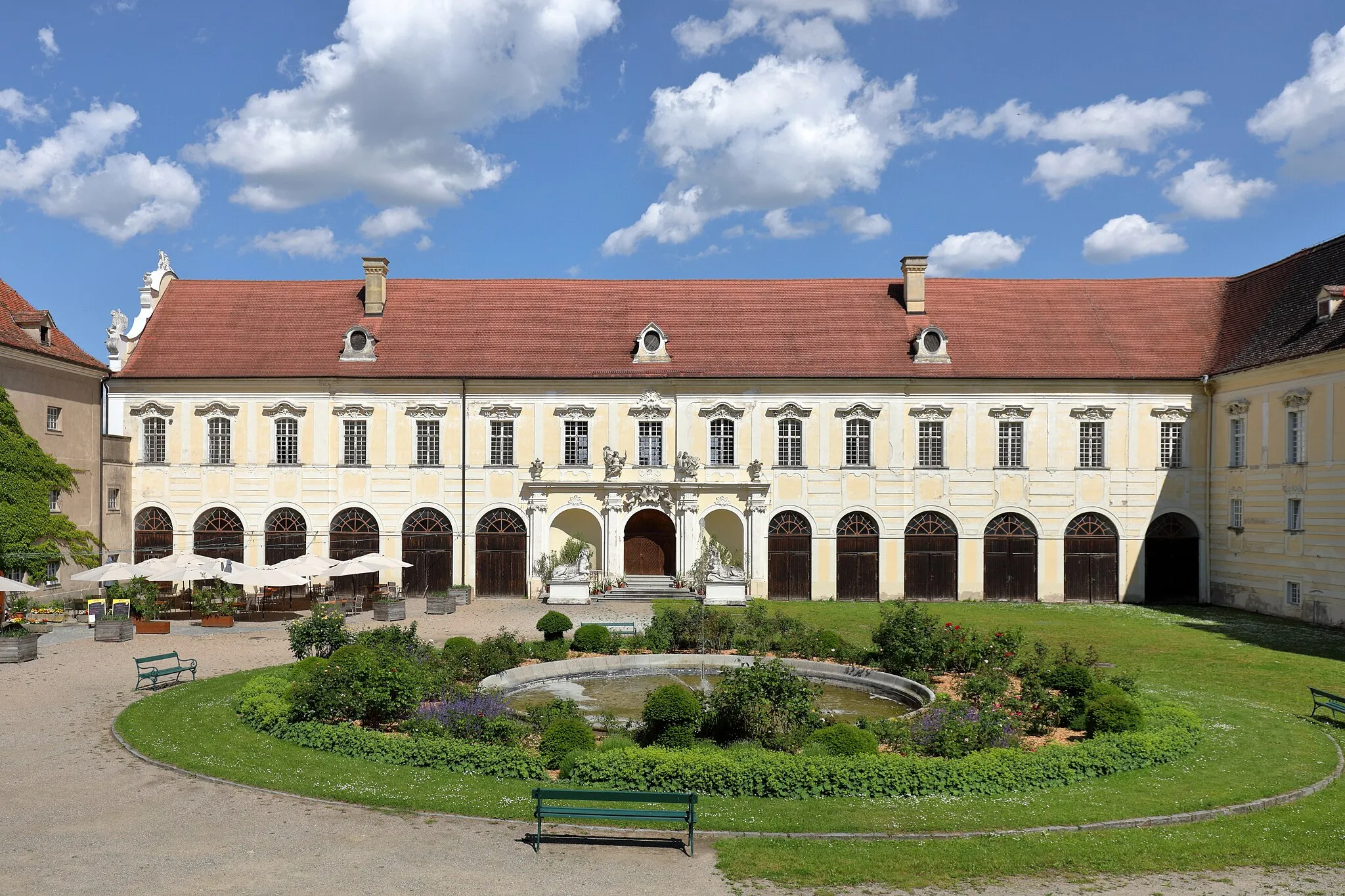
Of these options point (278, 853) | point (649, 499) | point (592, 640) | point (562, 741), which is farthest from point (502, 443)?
point (278, 853)

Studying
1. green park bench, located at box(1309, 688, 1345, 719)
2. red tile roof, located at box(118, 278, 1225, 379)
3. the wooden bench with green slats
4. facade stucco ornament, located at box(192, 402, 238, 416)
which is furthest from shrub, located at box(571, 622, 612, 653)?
facade stucco ornament, located at box(192, 402, 238, 416)

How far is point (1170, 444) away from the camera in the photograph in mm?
36531

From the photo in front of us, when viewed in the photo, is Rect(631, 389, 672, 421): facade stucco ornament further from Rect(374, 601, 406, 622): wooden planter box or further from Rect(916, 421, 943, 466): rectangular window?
Rect(374, 601, 406, 622): wooden planter box

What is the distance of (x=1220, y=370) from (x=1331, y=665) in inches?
596

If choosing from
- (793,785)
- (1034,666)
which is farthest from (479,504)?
(793,785)

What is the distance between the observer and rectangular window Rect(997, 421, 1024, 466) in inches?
1451

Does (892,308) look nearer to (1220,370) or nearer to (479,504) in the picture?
(1220,370)

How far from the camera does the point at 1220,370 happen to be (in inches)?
1398

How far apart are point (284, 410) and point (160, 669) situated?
17635 millimetres

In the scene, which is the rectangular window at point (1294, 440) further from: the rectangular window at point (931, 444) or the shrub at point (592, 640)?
the shrub at point (592, 640)

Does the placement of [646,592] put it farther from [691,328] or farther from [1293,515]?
[1293,515]

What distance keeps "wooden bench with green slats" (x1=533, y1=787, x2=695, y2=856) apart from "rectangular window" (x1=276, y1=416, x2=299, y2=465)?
29303 millimetres

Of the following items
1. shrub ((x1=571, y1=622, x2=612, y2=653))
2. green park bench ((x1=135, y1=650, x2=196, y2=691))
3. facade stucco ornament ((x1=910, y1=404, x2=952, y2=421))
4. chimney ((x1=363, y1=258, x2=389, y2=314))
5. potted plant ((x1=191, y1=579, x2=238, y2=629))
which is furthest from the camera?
chimney ((x1=363, y1=258, x2=389, y2=314))

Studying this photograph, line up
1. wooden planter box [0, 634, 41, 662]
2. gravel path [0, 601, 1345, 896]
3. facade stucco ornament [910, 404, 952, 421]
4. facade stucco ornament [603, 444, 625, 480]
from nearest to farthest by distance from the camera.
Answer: gravel path [0, 601, 1345, 896] → wooden planter box [0, 634, 41, 662] → facade stucco ornament [603, 444, 625, 480] → facade stucco ornament [910, 404, 952, 421]
